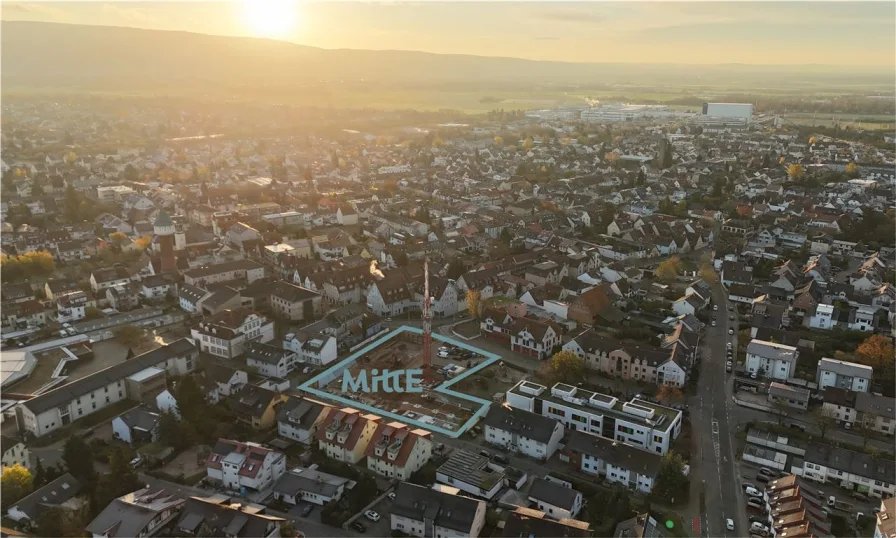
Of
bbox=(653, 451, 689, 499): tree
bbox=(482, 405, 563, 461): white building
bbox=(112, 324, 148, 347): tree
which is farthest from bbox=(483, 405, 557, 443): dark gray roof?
bbox=(112, 324, 148, 347): tree

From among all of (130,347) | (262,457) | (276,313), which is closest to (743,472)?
(262,457)

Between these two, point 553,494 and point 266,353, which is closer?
point 553,494

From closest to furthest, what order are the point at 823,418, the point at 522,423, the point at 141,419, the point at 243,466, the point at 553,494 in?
the point at 553,494, the point at 243,466, the point at 522,423, the point at 141,419, the point at 823,418

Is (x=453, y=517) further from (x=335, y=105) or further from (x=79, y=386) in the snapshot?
(x=335, y=105)

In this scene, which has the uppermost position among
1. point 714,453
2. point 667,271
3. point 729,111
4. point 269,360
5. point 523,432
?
point 729,111

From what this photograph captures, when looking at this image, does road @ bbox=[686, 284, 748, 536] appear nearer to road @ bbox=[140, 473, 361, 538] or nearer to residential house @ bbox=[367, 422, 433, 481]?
residential house @ bbox=[367, 422, 433, 481]

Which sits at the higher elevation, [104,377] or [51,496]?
[104,377]

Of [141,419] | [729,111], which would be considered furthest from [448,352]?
[729,111]

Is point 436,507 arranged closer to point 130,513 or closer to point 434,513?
point 434,513
